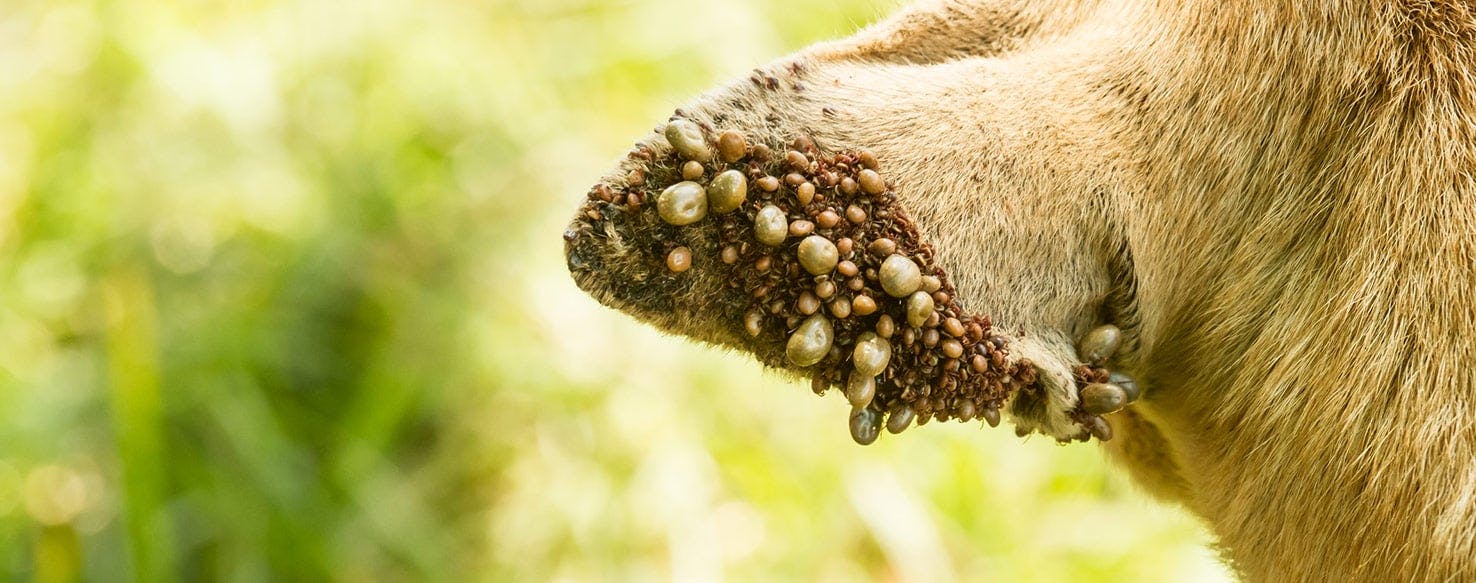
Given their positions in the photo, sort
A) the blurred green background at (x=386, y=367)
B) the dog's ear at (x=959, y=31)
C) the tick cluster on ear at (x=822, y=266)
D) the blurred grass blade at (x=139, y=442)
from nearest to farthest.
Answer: the tick cluster on ear at (x=822, y=266), the dog's ear at (x=959, y=31), the blurred grass blade at (x=139, y=442), the blurred green background at (x=386, y=367)

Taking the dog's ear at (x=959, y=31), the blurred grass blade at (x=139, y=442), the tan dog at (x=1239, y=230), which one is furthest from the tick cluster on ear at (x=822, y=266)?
the blurred grass blade at (x=139, y=442)

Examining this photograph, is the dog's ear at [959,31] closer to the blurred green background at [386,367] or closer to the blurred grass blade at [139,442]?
the blurred green background at [386,367]

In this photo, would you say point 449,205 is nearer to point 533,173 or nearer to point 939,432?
point 533,173

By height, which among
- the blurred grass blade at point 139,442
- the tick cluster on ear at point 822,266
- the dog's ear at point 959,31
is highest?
the dog's ear at point 959,31

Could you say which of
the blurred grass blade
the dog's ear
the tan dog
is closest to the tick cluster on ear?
→ the tan dog

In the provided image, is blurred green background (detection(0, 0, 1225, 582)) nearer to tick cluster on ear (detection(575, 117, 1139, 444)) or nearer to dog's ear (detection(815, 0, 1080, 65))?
dog's ear (detection(815, 0, 1080, 65))

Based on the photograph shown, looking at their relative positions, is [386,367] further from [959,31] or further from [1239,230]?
[1239,230]

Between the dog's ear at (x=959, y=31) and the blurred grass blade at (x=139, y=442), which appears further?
the blurred grass blade at (x=139, y=442)

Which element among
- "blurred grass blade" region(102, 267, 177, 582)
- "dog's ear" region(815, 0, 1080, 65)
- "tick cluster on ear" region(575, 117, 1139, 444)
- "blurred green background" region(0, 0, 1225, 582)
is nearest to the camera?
"tick cluster on ear" region(575, 117, 1139, 444)
